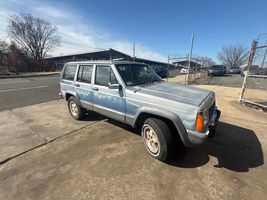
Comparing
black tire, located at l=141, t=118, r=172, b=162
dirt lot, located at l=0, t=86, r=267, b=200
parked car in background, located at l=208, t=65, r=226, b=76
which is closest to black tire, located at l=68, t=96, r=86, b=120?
dirt lot, located at l=0, t=86, r=267, b=200

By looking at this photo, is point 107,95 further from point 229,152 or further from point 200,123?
point 229,152

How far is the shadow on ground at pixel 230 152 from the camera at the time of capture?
2.77 metres

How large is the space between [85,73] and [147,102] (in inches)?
87.8

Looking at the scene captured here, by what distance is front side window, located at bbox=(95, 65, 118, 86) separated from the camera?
3.41 meters

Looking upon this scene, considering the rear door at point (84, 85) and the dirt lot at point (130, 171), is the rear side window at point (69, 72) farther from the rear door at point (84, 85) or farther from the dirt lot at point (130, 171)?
the dirt lot at point (130, 171)

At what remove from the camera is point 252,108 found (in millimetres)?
6035

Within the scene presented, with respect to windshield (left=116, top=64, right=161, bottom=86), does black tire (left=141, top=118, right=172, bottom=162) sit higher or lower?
lower

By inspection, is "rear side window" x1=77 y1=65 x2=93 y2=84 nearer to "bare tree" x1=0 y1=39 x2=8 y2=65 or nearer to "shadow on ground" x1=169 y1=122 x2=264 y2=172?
"shadow on ground" x1=169 y1=122 x2=264 y2=172

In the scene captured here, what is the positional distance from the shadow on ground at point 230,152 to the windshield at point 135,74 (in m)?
1.84

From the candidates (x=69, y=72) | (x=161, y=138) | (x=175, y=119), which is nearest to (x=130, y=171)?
(x=161, y=138)

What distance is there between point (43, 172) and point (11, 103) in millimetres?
5987

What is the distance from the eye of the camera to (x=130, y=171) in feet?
8.48

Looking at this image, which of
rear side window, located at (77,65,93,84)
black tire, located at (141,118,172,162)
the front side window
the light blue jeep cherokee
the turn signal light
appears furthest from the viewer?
rear side window, located at (77,65,93,84)

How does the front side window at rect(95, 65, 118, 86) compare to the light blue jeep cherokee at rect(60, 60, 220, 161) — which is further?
the front side window at rect(95, 65, 118, 86)
